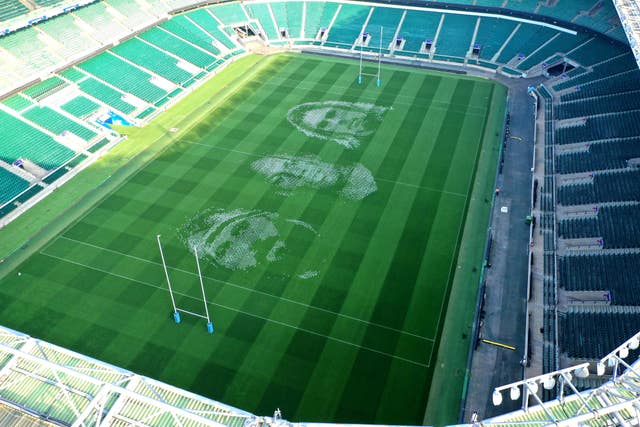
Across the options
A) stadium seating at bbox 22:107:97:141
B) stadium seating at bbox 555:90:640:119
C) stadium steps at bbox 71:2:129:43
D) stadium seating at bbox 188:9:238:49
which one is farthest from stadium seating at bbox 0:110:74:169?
stadium seating at bbox 555:90:640:119

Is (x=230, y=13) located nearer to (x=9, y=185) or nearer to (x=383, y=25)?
(x=383, y=25)

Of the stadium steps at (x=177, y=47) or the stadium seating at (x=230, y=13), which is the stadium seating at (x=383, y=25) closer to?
the stadium seating at (x=230, y=13)

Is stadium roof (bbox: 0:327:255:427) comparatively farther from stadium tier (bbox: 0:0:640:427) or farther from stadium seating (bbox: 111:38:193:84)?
stadium seating (bbox: 111:38:193:84)

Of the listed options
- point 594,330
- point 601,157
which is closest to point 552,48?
point 601,157

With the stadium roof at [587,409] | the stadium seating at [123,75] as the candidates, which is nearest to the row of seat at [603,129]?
the stadium roof at [587,409]

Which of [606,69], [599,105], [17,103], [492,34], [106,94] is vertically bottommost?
[17,103]

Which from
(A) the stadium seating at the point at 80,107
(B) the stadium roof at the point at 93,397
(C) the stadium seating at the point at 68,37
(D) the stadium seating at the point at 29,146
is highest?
(C) the stadium seating at the point at 68,37
